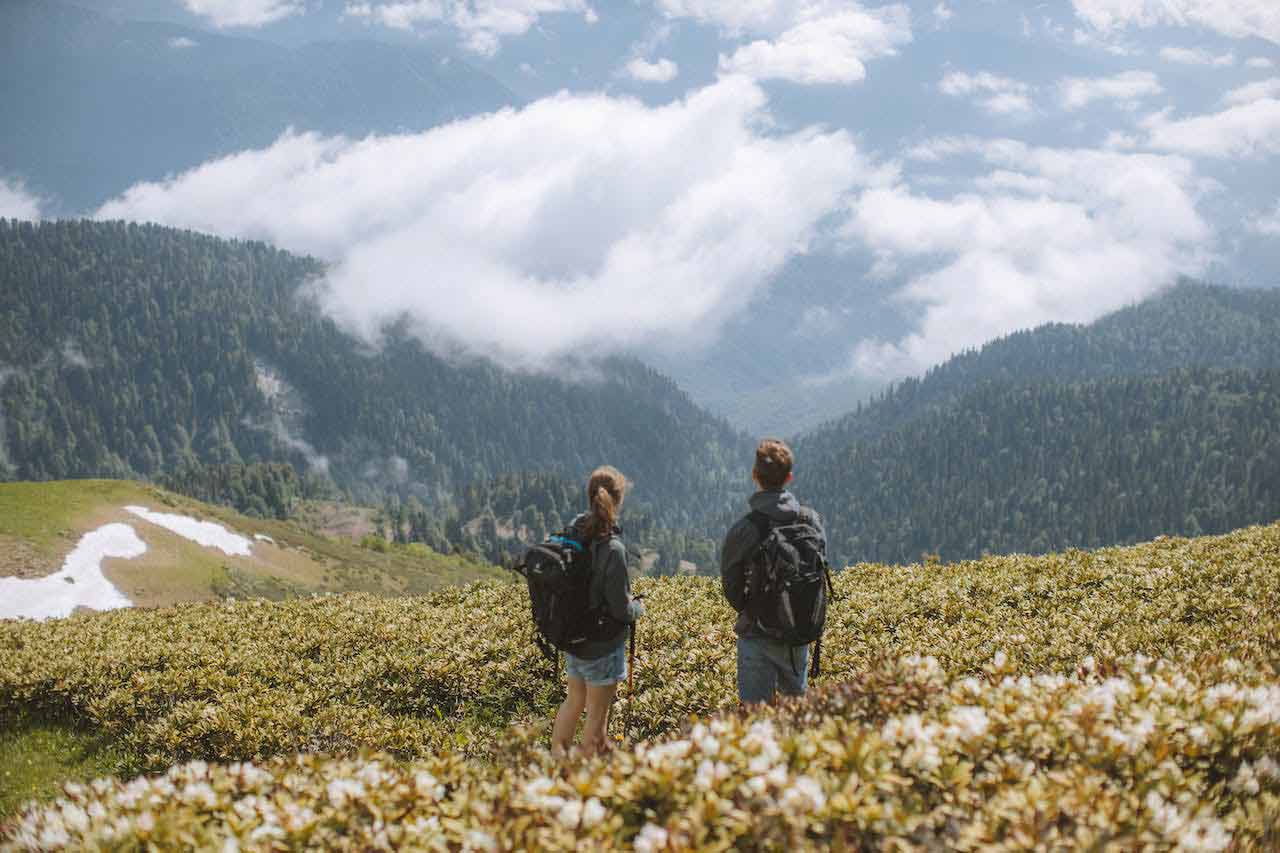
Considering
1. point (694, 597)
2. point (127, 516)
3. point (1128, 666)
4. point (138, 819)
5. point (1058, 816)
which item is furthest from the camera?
point (127, 516)

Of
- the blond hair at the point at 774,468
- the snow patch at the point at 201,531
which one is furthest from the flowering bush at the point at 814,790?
the snow patch at the point at 201,531

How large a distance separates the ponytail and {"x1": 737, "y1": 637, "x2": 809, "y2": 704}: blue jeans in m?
2.49

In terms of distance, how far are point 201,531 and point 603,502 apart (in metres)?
113

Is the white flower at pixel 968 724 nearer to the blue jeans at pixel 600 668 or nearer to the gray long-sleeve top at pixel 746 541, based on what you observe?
the gray long-sleeve top at pixel 746 541

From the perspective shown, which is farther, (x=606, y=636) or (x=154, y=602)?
(x=154, y=602)

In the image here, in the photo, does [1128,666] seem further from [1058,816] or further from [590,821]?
[590,821]

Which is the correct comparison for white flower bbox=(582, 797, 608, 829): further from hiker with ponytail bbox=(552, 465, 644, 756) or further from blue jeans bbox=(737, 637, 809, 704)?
blue jeans bbox=(737, 637, 809, 704)

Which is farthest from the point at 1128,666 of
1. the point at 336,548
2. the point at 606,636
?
the point at 336,548

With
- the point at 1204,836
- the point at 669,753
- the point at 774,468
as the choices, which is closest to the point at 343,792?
the point at 669,753

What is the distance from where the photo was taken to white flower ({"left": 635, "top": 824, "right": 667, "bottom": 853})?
5.10 meters

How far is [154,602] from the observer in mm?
82938

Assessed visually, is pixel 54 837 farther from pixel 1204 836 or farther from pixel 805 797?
pixel 1204 836

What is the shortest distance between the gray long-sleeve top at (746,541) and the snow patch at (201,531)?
355 feet

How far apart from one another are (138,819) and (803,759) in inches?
206
